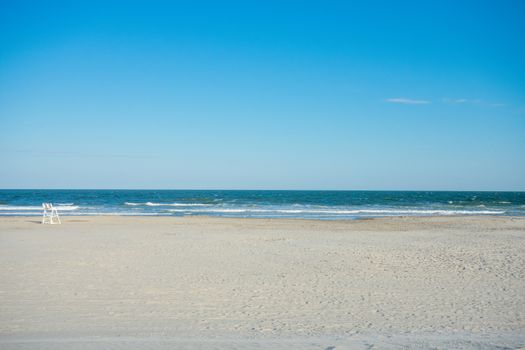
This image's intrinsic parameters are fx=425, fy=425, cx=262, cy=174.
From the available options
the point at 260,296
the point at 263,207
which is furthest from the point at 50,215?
the point at 263,207

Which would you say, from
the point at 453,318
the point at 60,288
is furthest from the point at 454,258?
the point at 60,288

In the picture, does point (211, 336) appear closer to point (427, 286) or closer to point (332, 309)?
point (332, 309)

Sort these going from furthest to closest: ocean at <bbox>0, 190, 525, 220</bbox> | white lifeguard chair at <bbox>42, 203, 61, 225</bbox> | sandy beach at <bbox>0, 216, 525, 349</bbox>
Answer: ocean at <bbox>0, 190, 525, 220</bbox> → white lifeguard chair at <bbox>42, 203, 61, 225</bbox> → sandy beach at <bbox>0, 216, 525, 349</bbox>

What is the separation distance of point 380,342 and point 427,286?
384 cm

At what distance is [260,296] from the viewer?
802 centimetres

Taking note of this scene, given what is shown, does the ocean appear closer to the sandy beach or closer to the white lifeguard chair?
the white lifeguard chair

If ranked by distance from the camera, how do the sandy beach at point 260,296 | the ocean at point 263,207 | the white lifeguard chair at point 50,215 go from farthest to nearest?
the ocean at point 263,207
the white lifeguard chair at point 50,215
the sandy beach at point 260,296

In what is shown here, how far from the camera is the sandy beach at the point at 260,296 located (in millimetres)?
5766

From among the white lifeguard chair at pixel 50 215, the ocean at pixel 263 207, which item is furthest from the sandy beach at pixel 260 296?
the ocean at pixel 263 207

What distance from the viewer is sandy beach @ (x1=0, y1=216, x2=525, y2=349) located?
18.9 ft

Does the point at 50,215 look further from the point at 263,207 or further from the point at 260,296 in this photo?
the point at 263,207

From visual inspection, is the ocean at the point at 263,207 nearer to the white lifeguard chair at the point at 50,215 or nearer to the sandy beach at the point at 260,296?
the white lifeguard chair at the point at 50,215

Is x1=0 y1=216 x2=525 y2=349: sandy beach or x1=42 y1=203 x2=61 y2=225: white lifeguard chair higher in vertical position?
x1=42 y1=203 x2=61 y2=225: white lifeguard chair

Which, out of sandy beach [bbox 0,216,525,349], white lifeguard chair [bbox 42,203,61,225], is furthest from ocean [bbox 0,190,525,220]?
sandy beach [bbox 0,216,525,349]
